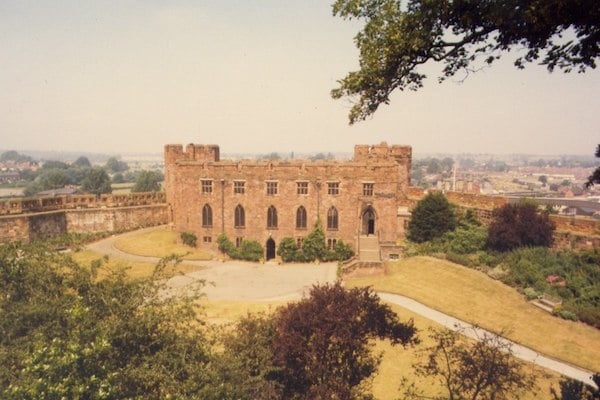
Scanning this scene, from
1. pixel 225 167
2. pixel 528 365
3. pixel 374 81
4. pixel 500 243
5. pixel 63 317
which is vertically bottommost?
pixel 528 365

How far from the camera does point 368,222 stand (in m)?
34.6

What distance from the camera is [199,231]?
3628 cm

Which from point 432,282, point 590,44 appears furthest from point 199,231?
point 590,44

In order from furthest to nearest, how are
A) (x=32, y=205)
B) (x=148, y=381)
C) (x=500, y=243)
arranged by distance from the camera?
(x=32, y=205), (x=500, y=243), (x=148, y=381)

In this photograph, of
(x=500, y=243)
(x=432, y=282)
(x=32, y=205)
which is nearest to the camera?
(x=432, y=282)

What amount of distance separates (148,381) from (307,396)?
5247 mm

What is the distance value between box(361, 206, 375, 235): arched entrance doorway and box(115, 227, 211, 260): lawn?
1417 cm

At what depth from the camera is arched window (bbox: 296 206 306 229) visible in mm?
34219

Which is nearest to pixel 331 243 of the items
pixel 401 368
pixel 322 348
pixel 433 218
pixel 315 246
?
pixel 315 246

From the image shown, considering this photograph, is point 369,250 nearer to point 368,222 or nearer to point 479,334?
point 368,222

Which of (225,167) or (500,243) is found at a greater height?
(225,167)

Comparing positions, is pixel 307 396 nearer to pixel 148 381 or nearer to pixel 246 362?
pixel 246 362

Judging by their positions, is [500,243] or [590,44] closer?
[590,44]

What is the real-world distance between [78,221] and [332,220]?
28.0 m
